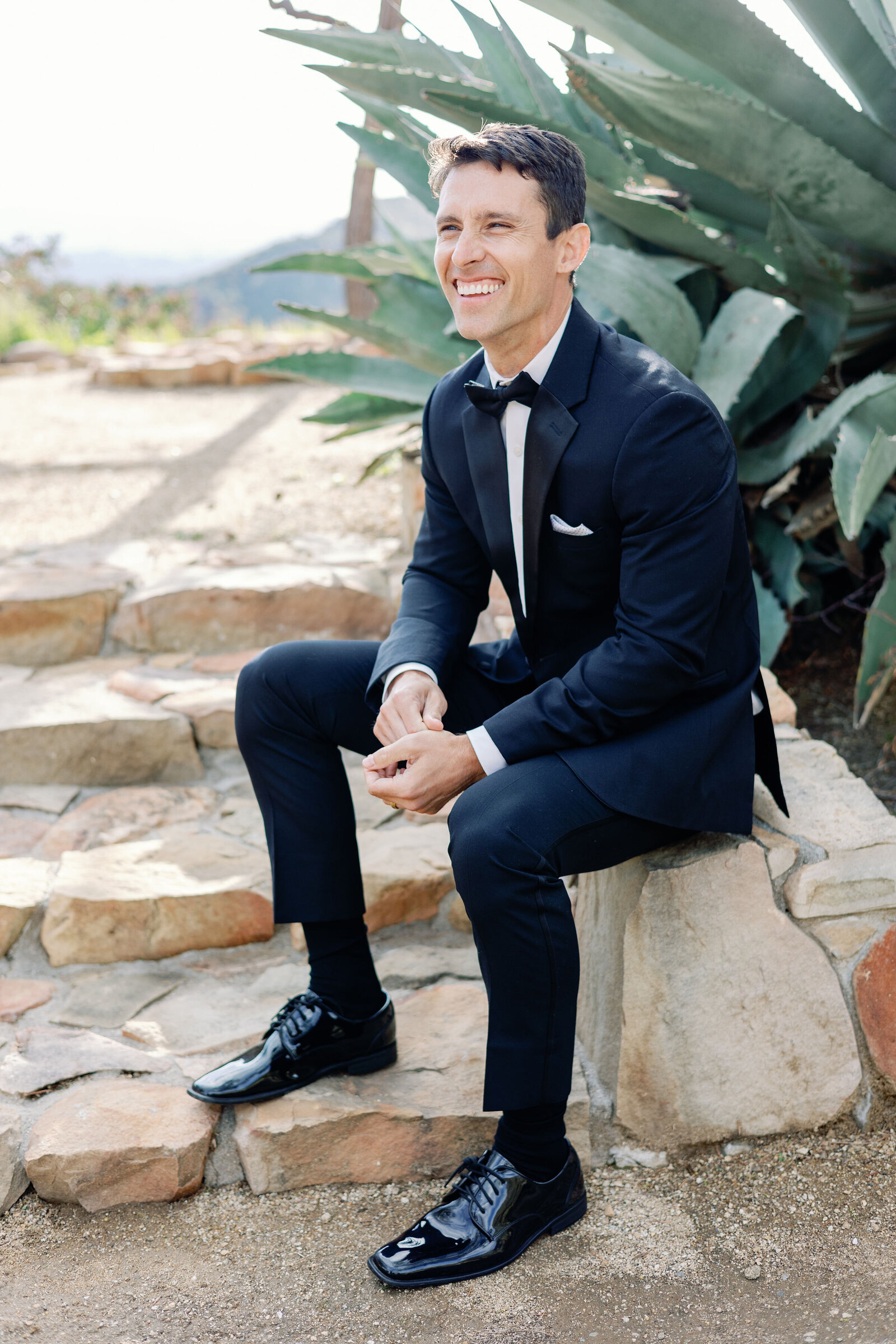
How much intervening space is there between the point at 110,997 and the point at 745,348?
74.7 inches

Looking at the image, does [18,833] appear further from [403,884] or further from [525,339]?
[525,339]

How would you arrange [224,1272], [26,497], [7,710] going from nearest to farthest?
1. [224,1272]
2. [7,710]
3. [26,497]

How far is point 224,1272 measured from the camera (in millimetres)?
1594

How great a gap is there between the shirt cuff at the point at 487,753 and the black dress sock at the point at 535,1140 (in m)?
0.47

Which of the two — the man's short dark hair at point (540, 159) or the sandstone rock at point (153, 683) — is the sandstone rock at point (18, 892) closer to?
the sandstone rock at point (153, 683)

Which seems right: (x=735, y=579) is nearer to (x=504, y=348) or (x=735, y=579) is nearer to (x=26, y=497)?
(x=504, y=348)

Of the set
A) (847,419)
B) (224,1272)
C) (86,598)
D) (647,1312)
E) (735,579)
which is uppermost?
(847,419)

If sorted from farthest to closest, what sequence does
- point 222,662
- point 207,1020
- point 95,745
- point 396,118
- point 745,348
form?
point 222,662 → point 396,118 → point 95,745 → point 745,348 → point 207,1020

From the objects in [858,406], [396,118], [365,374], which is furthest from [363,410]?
[858,406]

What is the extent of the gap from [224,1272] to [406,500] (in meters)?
2.54

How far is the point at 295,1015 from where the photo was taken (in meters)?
1.86

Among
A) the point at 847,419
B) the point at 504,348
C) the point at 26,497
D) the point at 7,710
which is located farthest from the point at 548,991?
the point at 26,497

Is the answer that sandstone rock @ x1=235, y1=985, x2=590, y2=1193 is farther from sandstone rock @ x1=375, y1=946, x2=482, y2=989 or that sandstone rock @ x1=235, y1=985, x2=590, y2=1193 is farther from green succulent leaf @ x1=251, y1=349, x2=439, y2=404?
green succulent leaf @ x1=251, y1=349, x2=439, y2=404

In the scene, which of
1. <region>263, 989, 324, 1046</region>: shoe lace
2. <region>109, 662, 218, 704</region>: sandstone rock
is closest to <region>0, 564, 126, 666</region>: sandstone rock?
<region>109, 662, 218, 704</region>: sandstone rock
